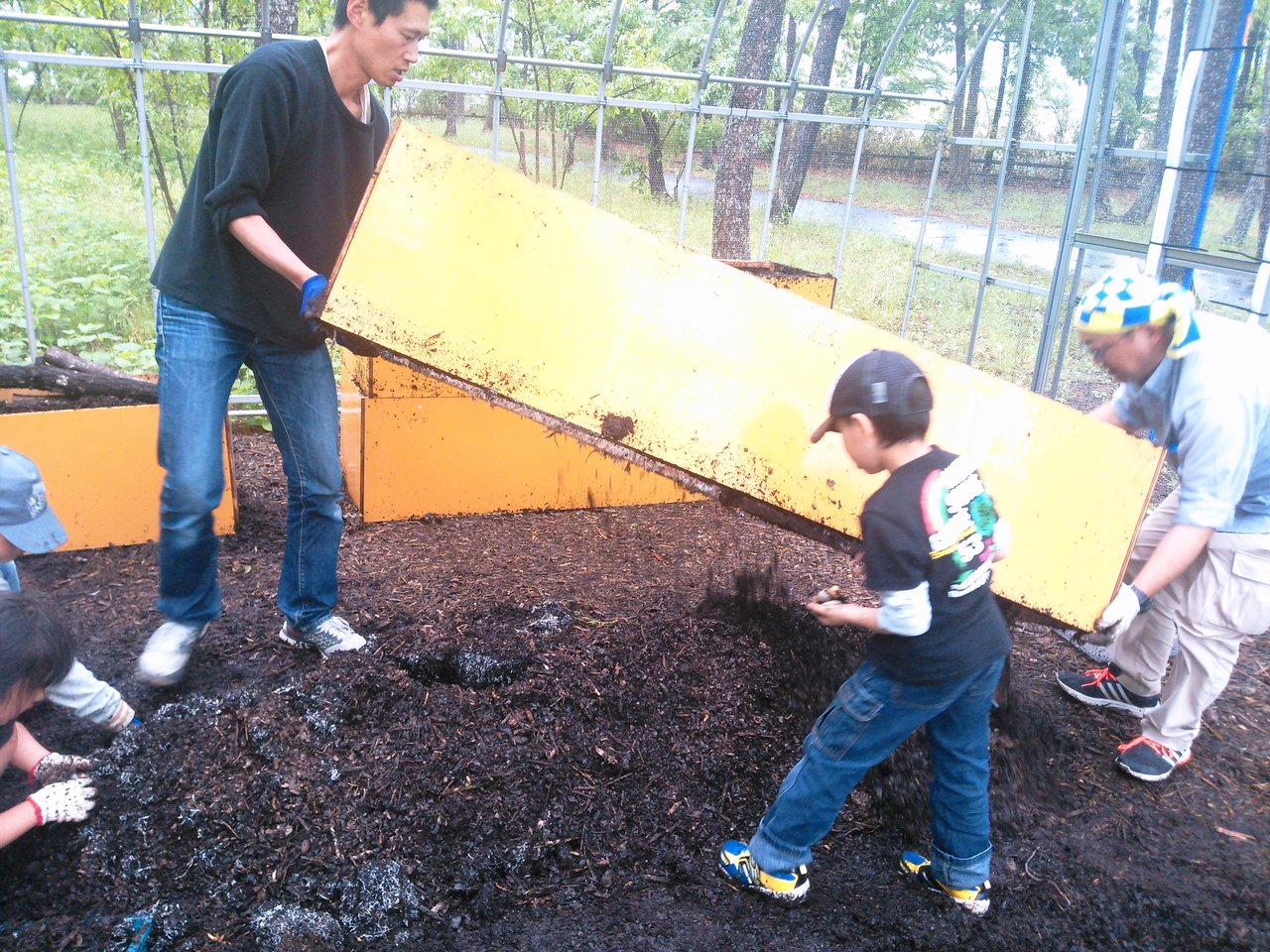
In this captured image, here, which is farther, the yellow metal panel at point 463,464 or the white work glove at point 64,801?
the yellow metal panel at point 463,464

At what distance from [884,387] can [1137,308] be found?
1.16m

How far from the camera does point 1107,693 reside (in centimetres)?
345

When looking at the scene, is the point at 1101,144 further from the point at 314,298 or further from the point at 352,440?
the point at 314,298

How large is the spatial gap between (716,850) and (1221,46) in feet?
15.8

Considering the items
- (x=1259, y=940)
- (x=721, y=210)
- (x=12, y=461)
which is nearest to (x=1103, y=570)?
(x=1259, y=940)

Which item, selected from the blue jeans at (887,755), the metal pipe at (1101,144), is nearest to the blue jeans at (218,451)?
the blue jeans at (887,755)

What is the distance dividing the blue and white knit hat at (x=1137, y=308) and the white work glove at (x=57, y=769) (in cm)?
317

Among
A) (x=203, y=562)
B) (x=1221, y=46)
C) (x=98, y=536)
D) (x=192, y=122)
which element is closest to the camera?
(x=203, y=562)

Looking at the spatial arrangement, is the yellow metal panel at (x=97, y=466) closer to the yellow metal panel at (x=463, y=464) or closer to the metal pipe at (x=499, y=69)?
the yellow metal panel at (x=463, y=464)

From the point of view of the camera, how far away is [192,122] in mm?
7082

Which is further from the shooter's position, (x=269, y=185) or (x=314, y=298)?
(x=269, y=185)

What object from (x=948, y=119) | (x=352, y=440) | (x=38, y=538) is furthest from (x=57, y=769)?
(x=948, y=119)

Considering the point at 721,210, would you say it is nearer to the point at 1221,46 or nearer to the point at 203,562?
the point at 1221,46

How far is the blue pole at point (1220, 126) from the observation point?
4473 millimetres
